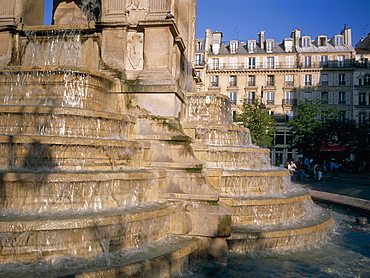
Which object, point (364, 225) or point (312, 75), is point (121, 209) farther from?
point (312, 75)

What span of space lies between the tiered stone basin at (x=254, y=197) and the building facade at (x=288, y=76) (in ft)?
142

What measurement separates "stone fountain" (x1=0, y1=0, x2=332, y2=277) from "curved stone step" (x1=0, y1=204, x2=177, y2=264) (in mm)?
15

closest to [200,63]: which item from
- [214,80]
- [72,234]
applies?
[214,80]

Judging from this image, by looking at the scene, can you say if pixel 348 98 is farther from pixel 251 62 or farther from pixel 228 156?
pixel 228 156

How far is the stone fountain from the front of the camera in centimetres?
457

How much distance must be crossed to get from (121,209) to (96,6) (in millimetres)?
10093

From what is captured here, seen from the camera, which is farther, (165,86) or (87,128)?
(165,86)

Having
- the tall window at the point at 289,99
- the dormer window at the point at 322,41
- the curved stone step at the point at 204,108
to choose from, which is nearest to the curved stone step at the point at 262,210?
the curved stone step at the point at 204,108

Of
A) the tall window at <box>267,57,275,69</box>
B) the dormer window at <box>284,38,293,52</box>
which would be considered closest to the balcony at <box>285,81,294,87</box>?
the tall window at <box>267,57,275,69</box>

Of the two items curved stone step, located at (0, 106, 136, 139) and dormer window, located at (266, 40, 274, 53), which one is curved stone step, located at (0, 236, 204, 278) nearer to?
curved stone step, located at (0, 106, 136, 139)

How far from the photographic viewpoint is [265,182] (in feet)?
25.6

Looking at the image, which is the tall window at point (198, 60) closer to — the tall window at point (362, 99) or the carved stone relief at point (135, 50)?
the tall window at point (362, 99)

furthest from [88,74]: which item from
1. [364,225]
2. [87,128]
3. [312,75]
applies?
[312,75]

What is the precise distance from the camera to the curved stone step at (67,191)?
192 inches
